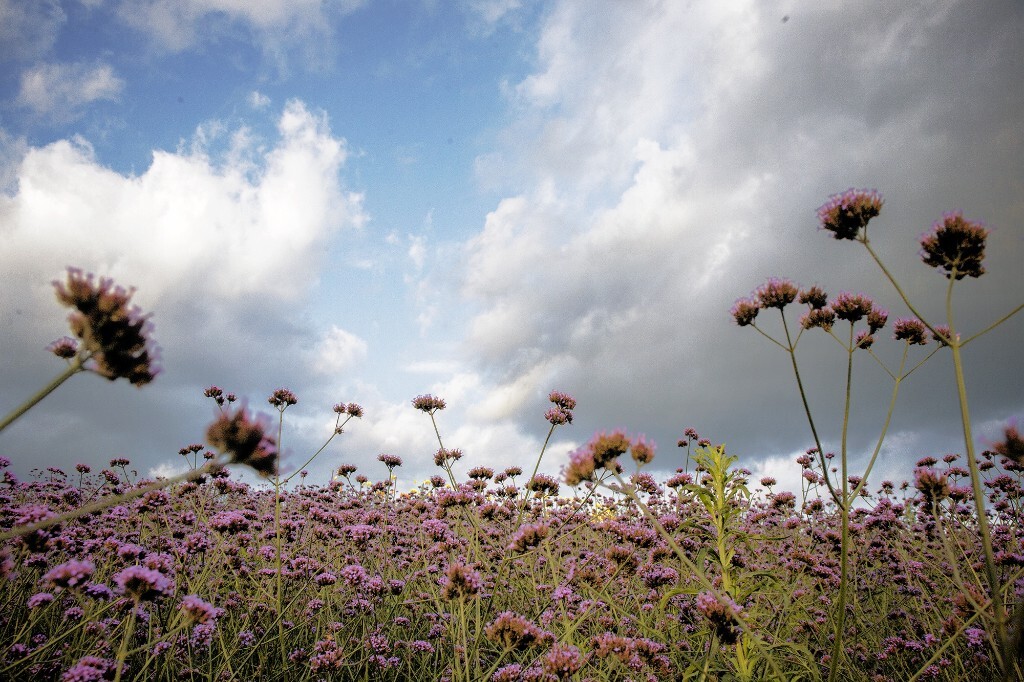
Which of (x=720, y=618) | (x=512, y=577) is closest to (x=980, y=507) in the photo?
(x=720, y=618)

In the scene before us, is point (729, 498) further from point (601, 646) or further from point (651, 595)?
point (651, 595)

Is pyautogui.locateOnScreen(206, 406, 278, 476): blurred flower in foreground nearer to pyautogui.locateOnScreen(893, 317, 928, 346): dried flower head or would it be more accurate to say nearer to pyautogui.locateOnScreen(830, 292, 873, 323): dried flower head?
pyautogui.locateOnScreen(830, 292, 873, 323): dried flower head

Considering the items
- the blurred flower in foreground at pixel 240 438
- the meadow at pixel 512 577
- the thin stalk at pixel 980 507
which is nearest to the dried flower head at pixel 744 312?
the meadow at pixel 512 577

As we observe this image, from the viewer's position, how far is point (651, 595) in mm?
5520

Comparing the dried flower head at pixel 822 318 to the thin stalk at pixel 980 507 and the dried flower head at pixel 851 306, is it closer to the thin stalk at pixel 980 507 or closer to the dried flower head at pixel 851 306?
the dried flower head at pixel 851 306

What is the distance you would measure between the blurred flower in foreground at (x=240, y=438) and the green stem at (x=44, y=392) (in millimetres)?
446

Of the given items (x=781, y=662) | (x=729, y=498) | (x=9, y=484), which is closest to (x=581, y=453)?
(x=729, y=498)

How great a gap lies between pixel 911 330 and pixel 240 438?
13.7 ft

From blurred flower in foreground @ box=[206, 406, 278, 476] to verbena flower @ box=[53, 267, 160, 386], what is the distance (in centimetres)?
38

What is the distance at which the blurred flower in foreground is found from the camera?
1.90 m

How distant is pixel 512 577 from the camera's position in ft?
17.4

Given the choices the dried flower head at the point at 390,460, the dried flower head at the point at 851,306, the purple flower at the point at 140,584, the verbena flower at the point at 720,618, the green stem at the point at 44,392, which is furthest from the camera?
the dried flower head at the point at 390,460

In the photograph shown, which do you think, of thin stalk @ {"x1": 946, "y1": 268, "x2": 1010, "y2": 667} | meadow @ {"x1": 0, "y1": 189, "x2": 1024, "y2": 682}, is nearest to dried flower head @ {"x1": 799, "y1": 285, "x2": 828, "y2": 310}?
meadow @ {"x1": 0, "y1": 189, "x2": 1024, "y2": 682}

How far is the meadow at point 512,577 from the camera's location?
2138 mm
